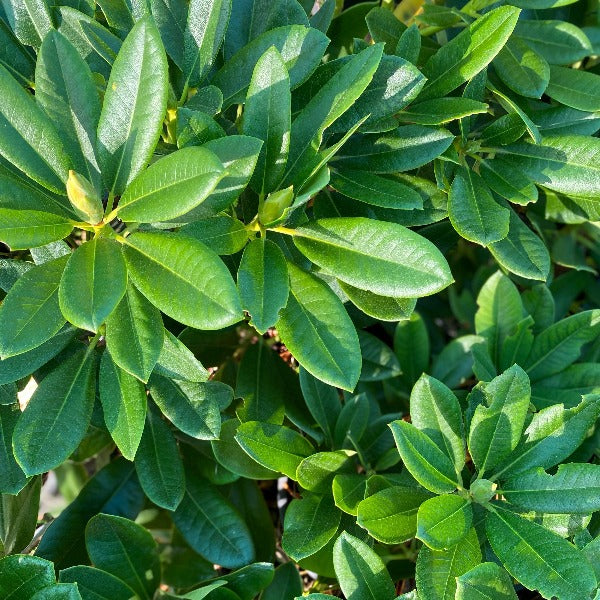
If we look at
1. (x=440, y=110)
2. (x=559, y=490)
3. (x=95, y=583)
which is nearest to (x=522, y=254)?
(x=440, y=110)

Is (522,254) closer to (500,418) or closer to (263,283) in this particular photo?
(500,418)

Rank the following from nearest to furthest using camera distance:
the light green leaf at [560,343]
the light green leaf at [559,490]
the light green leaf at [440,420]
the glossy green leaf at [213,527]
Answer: the light green leaf at [559,490]
the light green leaf at [440,420]
the glossy green leaf at [213,527]
the light green leaf at [560,343]

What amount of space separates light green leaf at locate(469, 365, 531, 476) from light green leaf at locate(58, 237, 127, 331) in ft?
1.80

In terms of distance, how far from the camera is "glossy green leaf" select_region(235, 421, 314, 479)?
1093mm

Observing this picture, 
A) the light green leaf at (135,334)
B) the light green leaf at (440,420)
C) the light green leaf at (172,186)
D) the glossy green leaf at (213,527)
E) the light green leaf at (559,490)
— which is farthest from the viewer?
the glossy green leaf at (213,527)

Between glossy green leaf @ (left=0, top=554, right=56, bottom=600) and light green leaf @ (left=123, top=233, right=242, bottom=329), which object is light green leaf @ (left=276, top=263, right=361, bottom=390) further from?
glossy green leaf @ (left=0, top=554, right=56, bottom=600)

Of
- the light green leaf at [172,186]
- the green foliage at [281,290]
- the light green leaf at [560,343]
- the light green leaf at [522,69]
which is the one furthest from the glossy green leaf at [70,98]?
the light green leaf at [560,343]

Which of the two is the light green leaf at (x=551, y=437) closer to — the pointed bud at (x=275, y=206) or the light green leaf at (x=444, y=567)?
the light green leaf at (x=444, y=567)

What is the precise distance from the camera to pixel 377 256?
924mm

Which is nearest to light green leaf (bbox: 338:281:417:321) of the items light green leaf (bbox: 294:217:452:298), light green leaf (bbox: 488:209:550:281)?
light green leaf (bbox: 294:217:452:298)

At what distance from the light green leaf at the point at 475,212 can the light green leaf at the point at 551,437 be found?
273 mm

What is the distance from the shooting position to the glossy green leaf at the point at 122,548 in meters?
1.11

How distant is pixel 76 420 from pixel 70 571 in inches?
8.6

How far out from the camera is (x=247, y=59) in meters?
1.04
